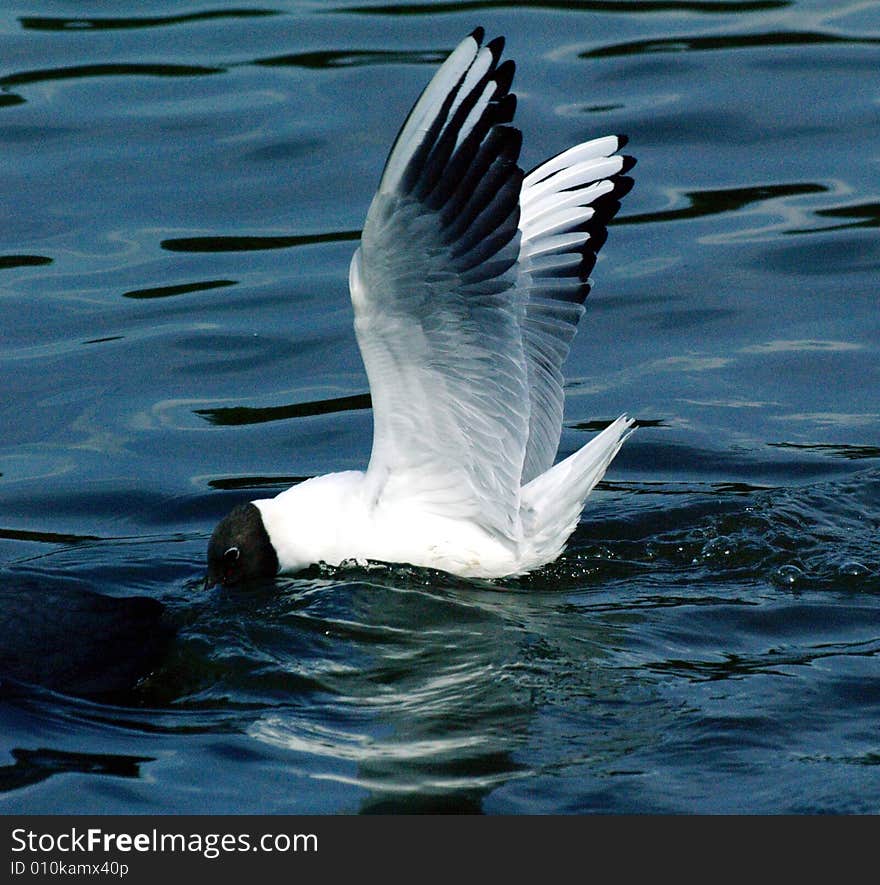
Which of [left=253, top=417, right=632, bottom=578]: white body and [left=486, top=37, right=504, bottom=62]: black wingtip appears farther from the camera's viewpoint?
[left=253, top=417, right=632, bottom=578]: white body

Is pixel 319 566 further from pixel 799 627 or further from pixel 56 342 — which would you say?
pixel 56 342

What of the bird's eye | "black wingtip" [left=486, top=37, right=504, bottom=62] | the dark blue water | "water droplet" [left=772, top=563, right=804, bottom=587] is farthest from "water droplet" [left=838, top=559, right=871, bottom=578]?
"black wingtip" [left=486, top=37, right=504, bottom=62]

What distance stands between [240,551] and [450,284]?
163 cm

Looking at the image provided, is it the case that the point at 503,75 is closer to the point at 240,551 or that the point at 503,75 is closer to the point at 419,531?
the point at 419,531

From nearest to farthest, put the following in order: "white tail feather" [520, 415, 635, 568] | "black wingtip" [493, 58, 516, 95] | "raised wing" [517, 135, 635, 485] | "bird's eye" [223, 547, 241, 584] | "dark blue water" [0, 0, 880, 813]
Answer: "dark blue water" [0, 0, 880, 813], "black wingtip" [493, 58, 516, 95], "white tail feather" [520, 415, 635, 568], "bird's eye" [223, 547, 241, 584], "raised wing" [517, 135, 635, 485]

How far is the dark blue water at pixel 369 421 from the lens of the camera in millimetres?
5359

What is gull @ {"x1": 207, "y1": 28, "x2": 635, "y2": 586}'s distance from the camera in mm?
5590

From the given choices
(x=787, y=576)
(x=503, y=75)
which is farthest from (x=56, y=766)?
(x=787, y=576)

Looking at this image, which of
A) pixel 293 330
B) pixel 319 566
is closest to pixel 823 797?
pixel 319 566

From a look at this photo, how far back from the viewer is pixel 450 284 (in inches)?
228

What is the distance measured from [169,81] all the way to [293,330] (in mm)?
3767

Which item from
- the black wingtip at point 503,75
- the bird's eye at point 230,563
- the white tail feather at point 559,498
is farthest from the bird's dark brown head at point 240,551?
the black wingtip at point 503,75

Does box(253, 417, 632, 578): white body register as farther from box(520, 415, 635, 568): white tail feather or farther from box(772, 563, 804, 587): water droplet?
box(772, 563, 804, 587): water droplet

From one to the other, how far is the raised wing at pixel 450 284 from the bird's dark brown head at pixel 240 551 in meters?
0.62
